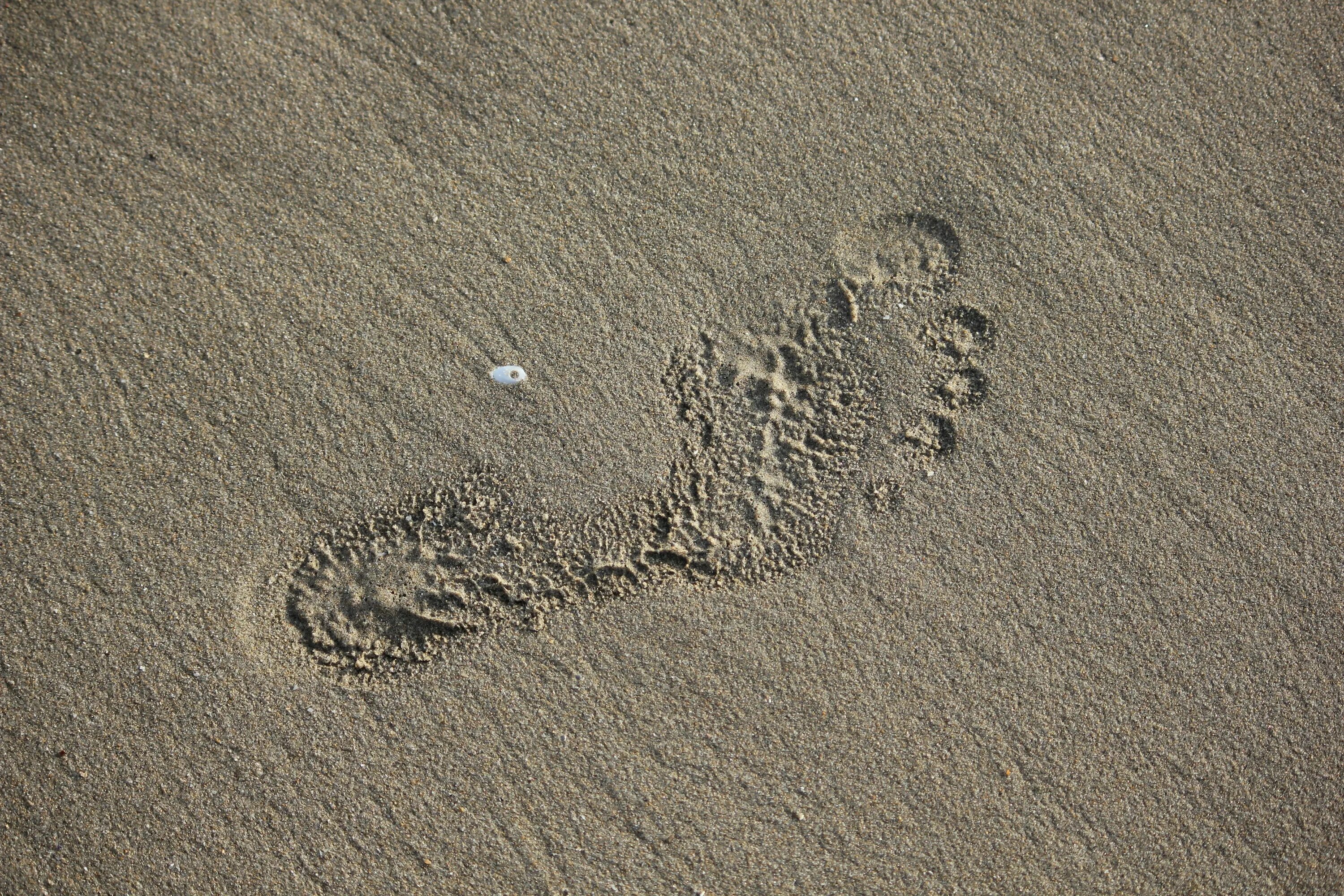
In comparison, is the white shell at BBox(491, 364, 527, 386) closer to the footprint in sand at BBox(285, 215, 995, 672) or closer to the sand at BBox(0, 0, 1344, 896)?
the sand at BBox(0, 0, 1344, 896)

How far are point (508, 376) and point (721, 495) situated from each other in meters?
0.54

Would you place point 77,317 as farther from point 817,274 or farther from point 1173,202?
point 1173,202

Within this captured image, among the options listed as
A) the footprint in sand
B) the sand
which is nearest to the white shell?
the sand

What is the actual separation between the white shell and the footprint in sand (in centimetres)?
21

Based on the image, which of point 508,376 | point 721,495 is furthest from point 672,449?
point 508,376

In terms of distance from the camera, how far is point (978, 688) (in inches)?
69.2

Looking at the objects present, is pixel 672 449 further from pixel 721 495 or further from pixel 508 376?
pixel 508 376

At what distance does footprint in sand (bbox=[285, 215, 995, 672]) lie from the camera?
1727mm

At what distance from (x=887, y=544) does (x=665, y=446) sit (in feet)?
1.77

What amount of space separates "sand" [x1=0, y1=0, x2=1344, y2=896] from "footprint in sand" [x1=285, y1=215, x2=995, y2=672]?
0.01 meters

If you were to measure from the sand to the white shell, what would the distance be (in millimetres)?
19

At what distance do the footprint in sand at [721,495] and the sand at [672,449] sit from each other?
0.01 metres

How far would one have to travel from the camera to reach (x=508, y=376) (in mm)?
1777

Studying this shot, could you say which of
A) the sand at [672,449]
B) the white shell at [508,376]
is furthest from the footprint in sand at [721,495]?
the white shell at [508,376]
